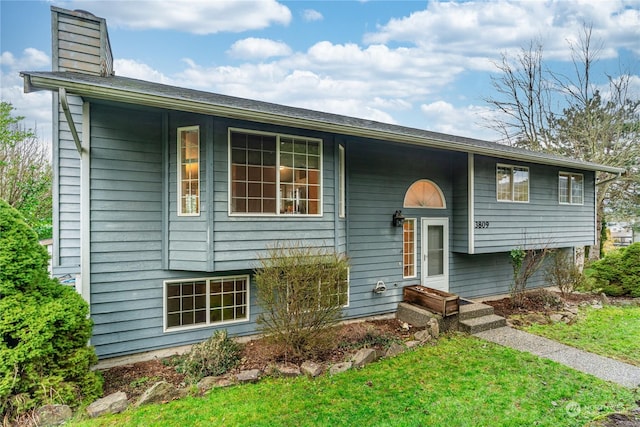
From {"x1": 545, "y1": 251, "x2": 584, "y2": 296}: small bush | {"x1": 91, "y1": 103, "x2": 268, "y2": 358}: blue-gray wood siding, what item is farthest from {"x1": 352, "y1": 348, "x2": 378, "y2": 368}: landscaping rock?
{"x1": 545, "y1": 251, "x2": 584, "y2": 296}: small bush

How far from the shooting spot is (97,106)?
4.52m

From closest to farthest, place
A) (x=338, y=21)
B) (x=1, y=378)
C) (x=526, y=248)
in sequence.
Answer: (x=1, y=378)
(x=526, y=248)
(x=338, y=21)

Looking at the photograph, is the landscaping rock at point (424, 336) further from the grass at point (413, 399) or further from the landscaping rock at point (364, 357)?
the landscaping rock at point (364, 357)

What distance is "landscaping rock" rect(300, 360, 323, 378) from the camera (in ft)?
13.7

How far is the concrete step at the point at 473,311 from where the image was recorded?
6.29m

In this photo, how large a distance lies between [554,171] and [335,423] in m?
9.61

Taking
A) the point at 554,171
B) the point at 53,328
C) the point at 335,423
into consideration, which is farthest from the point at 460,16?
the point at 53,328

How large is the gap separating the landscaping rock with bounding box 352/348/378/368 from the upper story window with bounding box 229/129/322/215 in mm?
2386

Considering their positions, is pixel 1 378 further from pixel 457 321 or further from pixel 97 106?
pixel 457 321

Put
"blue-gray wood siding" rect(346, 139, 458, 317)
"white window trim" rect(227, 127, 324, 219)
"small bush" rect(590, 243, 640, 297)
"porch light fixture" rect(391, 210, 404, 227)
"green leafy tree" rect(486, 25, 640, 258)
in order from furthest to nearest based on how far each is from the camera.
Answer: "green leafy tree" rect(486, 25, 640, 258) → "small bush" rect(590, 243, 640, 297) → "porch light fixture" rect(391, 210, 404, 227) → "blue-gray wood siding" rect(346, 139, 458, 317) → "white window trim" rect(227, 127, 324, 219)

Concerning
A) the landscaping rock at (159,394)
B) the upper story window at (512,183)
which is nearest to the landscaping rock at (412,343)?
the landscaping rock at (159,394)

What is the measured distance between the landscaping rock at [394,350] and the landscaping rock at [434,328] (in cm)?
86

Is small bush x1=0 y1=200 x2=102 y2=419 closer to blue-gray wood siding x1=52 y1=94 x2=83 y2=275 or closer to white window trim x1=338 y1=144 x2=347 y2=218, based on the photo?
blue-gray wood siding x1=52 y1=94 x2=83 y2=275

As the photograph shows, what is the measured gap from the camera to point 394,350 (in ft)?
16.2
